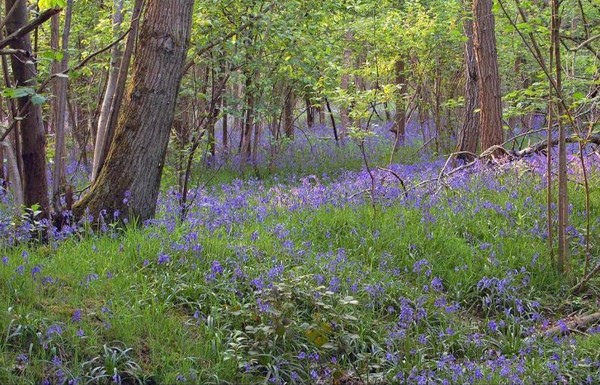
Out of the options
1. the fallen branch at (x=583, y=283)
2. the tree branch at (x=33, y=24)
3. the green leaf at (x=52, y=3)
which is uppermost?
the green leaf at (x=52, y=3)

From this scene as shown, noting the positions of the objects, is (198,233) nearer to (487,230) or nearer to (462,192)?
(487,230)

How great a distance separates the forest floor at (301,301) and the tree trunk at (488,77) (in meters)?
4.04

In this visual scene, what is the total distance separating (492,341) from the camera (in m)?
4.95

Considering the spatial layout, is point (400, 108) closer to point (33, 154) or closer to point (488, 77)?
point (488, 77)

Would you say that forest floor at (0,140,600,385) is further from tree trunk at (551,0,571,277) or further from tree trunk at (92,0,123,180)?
tree trunk at (92,0,123,180)

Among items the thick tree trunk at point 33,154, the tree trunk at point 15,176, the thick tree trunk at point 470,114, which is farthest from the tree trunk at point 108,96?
the thick tree trunk at point 470,114

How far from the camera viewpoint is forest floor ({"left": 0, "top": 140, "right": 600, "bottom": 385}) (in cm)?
398

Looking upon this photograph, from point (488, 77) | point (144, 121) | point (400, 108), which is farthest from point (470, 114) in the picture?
point (144, 121)

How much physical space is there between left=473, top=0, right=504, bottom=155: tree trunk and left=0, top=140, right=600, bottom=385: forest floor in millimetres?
4041

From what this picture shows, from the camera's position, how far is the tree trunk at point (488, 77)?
1090 cm

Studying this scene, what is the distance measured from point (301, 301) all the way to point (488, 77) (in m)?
7.44

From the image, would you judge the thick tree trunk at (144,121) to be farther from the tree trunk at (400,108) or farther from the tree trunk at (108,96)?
the tree trunk at (400,108)

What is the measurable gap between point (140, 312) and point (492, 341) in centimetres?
267

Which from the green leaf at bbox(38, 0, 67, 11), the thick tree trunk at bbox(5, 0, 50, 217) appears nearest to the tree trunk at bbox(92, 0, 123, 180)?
the thick tree trunk at bbox(5, 0, 50, 217)
